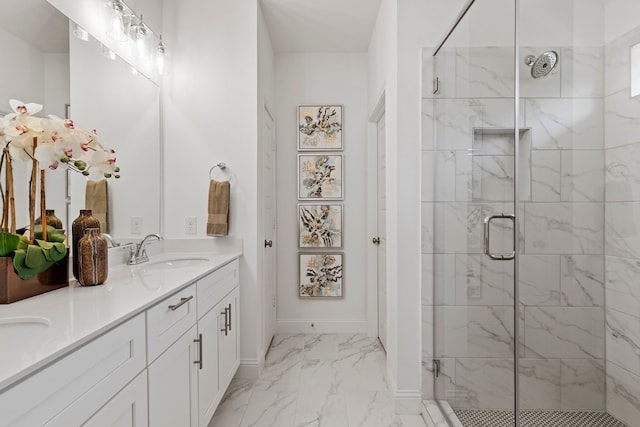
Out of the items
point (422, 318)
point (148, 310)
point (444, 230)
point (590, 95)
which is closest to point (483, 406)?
point (422, 318)

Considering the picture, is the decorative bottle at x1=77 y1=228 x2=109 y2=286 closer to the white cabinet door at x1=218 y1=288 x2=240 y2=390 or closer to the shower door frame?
the white cabinet door at x1=218 y1=288 x2=240 y2=390

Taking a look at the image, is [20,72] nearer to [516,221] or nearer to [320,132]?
[516,221]

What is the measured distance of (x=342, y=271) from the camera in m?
3.45

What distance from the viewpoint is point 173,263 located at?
2193 millimetres

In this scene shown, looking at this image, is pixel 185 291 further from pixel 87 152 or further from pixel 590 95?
pixel 590 95

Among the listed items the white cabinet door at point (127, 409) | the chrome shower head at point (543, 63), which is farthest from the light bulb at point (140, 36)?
the chrome shower head at point (543, 63)

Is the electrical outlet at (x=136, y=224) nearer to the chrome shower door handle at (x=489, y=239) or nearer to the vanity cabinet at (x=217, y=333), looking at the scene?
the vanity cabinet at (x=217, y=333)

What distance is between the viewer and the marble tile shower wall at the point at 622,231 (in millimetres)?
1219

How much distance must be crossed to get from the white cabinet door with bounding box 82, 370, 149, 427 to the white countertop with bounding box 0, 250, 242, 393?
20 centimetres

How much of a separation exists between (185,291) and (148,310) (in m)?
0.33

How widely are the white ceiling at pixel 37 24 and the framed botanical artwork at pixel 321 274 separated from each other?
2.39 meters

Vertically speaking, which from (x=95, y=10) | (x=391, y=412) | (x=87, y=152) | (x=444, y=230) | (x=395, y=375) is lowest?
(x=391, y=412)

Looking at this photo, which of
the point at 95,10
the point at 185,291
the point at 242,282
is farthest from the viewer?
the point at 242,282

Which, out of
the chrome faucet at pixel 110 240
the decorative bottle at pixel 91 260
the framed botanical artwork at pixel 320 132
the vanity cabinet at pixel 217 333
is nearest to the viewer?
the decorative bottle at pixel 91 260
